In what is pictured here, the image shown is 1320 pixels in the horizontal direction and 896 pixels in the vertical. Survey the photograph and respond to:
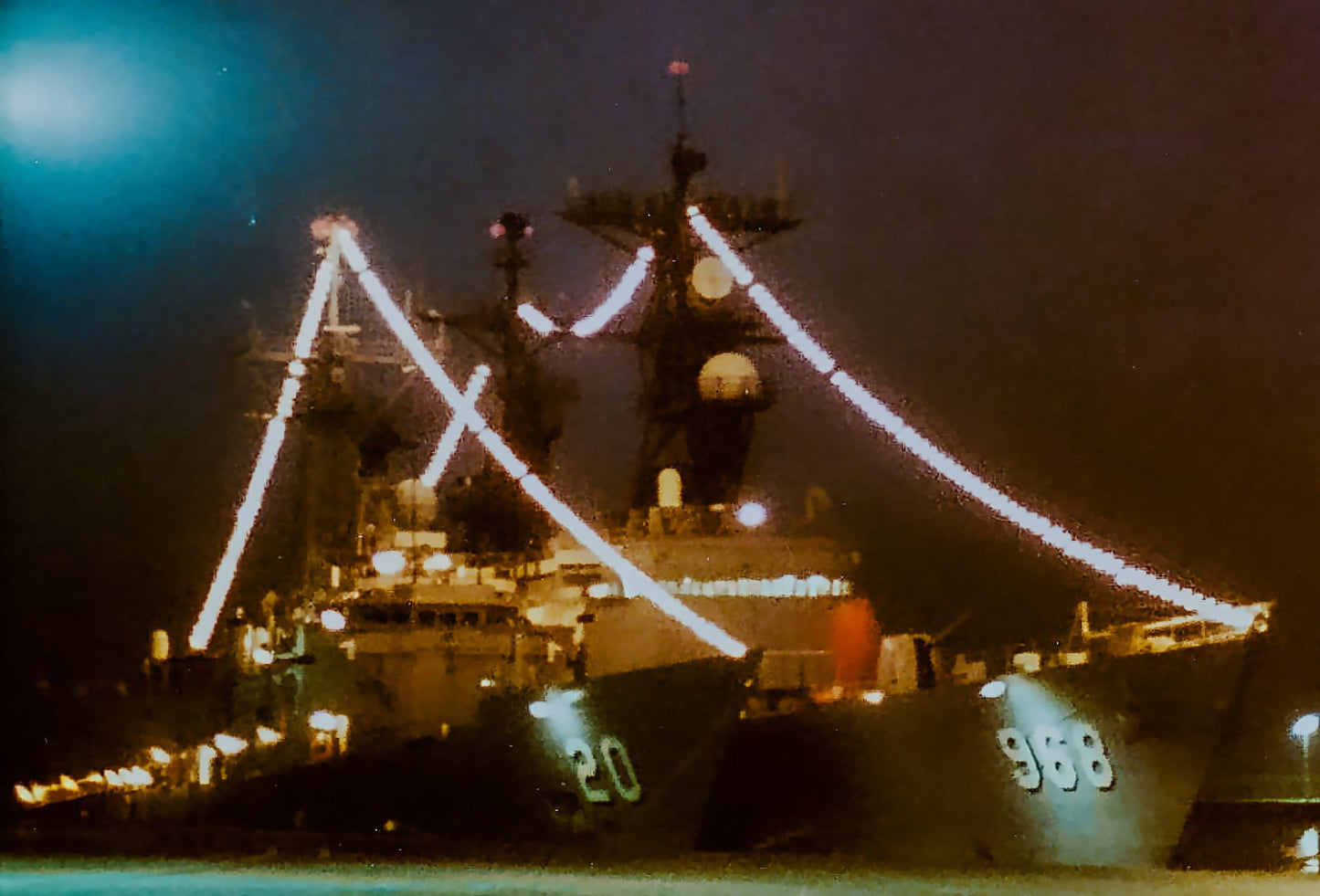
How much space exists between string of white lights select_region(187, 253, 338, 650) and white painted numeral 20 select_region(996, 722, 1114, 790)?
10629mm

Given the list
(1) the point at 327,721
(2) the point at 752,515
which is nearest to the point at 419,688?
(1) the point at 327,721

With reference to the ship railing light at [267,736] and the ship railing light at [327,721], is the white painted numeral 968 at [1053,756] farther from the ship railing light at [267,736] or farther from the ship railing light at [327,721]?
the ship railing light at [267,736]

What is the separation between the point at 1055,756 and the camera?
10.7m

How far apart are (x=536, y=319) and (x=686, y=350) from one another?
2.59 meters

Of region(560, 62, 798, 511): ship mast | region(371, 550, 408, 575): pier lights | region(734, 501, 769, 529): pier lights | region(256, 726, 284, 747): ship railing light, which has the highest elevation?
region(560, 62, 798, 511): ship mast

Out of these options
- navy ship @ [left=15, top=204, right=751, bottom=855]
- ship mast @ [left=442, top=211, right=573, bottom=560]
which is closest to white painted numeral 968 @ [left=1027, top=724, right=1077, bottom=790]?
navy ship @ [left=15, top=204, right=751, bottom=855]

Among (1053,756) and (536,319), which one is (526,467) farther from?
(1053,756)

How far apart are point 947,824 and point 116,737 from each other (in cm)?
2120

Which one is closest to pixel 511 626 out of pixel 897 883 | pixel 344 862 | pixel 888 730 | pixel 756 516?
pixel 756 516

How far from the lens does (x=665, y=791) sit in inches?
424

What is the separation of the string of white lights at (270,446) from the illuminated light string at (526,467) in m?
0.61

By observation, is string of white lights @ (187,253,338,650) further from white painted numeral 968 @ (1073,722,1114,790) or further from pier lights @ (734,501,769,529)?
white painted numeral 968 @ (1073,722,1114,790)

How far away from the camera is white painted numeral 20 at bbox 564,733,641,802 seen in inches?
431

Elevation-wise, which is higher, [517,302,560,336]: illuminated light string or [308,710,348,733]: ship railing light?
[517,302,560,336]: illuminated light string
